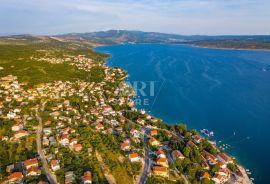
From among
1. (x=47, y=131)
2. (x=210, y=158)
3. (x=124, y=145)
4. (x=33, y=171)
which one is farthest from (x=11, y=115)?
(x=210, y=158)

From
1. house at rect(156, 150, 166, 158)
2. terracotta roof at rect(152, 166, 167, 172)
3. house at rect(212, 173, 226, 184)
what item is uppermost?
house at rect(156, 150, 166, 158)

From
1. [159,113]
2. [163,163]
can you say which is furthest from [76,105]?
[163,163]

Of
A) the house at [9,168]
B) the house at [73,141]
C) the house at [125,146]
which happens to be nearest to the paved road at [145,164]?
the house at [125,146]

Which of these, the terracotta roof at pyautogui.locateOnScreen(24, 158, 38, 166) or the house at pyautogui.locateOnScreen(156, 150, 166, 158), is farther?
the house at pyautogui.locateOnScreen(156, 150, 166, 158)

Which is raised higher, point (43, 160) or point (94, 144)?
point (94, 144)

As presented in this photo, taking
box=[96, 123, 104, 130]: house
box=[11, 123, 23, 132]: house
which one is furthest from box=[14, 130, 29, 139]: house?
box=[96, 123, 104, 130]: house

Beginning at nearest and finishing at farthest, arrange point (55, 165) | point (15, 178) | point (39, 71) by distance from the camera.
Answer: point (15, 178) < point (55, 165) < point (39, 71)

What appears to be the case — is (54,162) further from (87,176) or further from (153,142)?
(153,142)

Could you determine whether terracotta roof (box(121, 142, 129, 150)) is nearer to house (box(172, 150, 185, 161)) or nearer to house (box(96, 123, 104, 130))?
house (box(172, 150, 185, 161))

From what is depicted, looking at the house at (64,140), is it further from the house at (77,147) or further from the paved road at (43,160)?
the paved road at (43,160)

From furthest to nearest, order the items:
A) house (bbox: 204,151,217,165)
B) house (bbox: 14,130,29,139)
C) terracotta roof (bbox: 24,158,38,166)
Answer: house (bbox: 14,130,29,139) < house (bbox: 204,151,217,165) < terracotta roof (bbox: 24,158,38,166)

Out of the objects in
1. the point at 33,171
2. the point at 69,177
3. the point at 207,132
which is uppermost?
the point at 33,171
